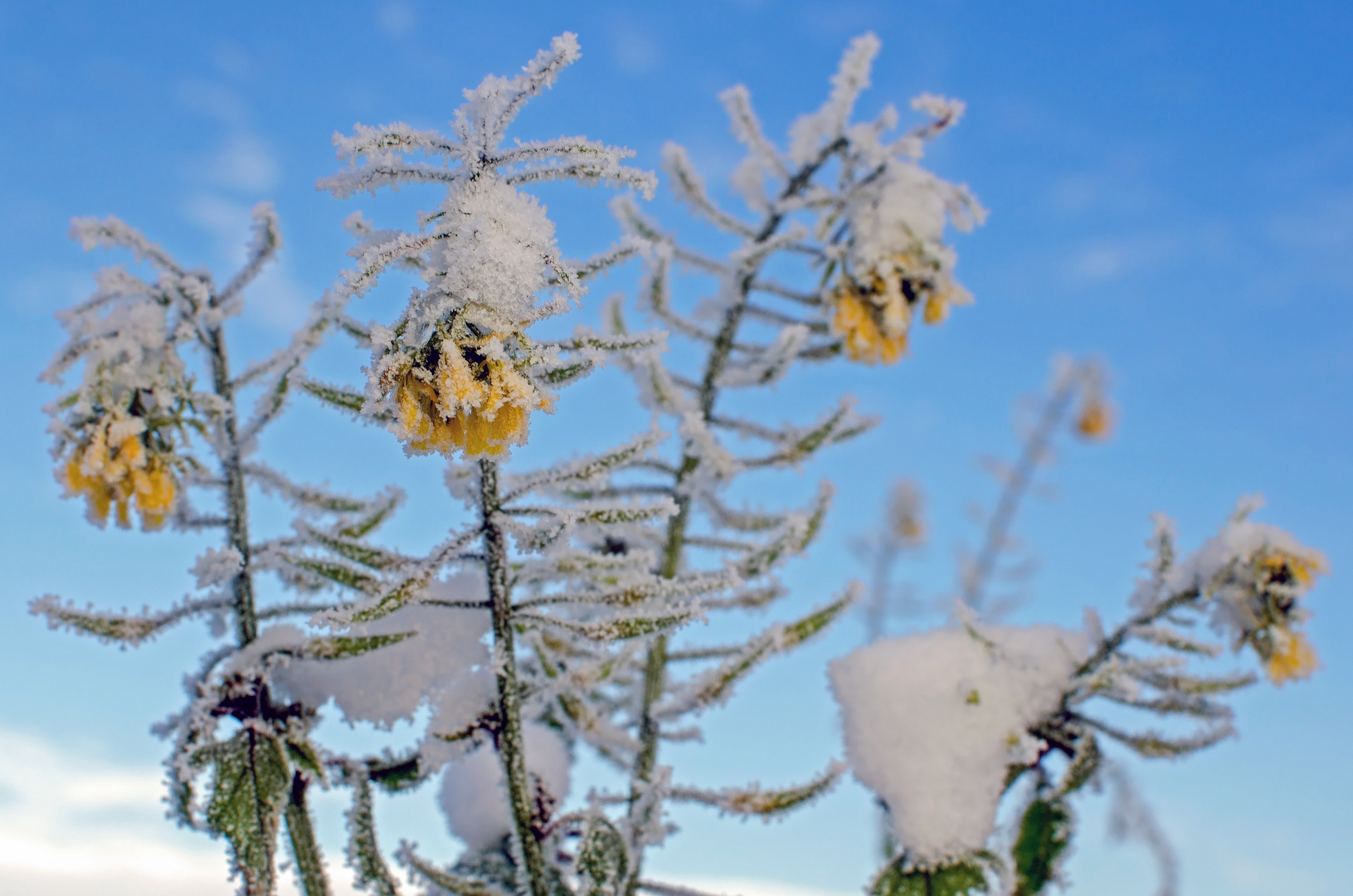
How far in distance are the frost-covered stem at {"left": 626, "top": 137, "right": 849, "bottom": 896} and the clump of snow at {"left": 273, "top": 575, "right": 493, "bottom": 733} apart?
0.37 metres

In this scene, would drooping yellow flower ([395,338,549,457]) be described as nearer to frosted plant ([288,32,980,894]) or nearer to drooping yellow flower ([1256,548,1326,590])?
frosted plant ([288,32,980,894])

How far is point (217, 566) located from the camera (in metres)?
1.66

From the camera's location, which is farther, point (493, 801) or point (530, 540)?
point (493, 801)

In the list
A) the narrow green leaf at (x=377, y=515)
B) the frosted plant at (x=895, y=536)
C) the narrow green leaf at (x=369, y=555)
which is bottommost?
the narrow green leaf at (x=369, y=555)

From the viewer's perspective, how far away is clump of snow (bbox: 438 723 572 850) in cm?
202

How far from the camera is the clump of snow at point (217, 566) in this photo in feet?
5.42

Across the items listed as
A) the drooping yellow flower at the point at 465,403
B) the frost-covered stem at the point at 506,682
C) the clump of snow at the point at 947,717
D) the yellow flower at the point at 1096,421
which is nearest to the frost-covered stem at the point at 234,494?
the frost-covered stem at the point at 506,682

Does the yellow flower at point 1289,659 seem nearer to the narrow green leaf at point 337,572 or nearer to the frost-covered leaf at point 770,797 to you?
the frost-covered leaf at point 770,797

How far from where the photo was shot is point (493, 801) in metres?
2.06

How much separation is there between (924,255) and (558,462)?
1149mm

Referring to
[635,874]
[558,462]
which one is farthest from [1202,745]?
[558,462]

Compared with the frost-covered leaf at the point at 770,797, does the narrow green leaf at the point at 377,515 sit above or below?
above

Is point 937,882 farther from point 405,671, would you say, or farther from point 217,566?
point 217,566

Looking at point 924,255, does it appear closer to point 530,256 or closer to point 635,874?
point 530,256
